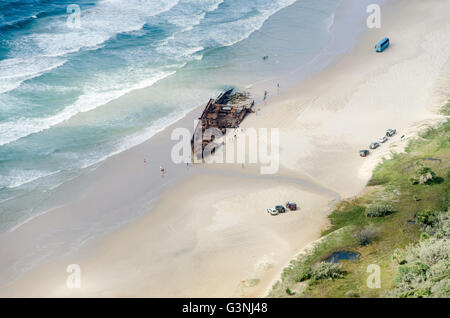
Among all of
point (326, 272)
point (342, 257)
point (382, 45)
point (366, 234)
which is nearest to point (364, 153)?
point (366, 234)

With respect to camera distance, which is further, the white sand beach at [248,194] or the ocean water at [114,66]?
the ocean water at [114,66]

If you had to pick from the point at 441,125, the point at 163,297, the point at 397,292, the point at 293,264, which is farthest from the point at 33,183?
the point at 441,125

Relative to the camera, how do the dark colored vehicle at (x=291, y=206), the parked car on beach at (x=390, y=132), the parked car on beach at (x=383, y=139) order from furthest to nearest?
1. the parked car on beach at (x=390, y=132)
2. the parked car on beach at (x=383, y=139)
3. the dark colored vehicle at (x=291, y=206)

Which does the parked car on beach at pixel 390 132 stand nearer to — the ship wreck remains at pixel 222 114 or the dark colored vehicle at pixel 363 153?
the dark colored vehicle at pixel 363 153

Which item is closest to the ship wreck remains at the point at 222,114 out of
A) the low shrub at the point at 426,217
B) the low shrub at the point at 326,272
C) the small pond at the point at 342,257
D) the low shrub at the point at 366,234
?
the low shrub at the point at 366,234

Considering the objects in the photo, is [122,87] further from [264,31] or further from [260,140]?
[264,31]

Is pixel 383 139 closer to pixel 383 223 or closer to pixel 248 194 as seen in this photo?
pixel 383 223
